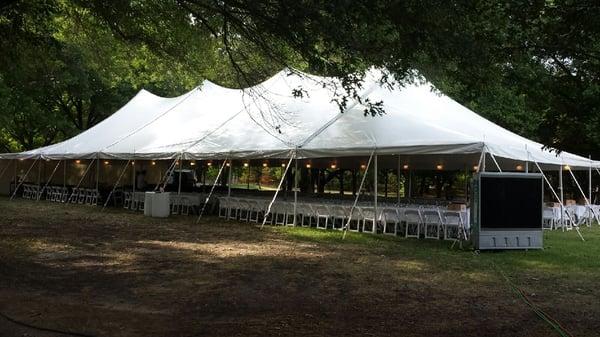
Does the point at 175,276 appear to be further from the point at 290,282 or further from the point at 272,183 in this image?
the point at 272,183

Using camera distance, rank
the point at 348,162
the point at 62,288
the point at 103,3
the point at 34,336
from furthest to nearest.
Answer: the point at 348,162, the point at 103,3, the point at 62,288, the point at 34,336

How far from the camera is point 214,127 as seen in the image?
1695 centimetres

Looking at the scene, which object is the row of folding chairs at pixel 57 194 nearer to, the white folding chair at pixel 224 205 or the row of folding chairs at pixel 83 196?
the row of folding chairs at pixel 83 196

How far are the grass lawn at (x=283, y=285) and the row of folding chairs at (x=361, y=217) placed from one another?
46 centimetres

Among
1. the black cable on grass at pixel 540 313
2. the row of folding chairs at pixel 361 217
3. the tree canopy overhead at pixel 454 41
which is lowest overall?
the black cable on grass at pixel 540 313

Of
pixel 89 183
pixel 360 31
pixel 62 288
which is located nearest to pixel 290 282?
pixel 62 288

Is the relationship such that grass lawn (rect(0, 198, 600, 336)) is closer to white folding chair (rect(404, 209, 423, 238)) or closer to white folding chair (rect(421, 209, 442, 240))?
white folding chair (rect(421, 209, 442, 240))

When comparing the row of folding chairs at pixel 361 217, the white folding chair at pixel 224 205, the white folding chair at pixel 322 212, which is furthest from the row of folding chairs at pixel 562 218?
the white folding chair at pixel 224 205

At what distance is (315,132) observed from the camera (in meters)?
13.9

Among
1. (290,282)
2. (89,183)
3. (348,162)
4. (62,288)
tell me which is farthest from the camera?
(89,183)

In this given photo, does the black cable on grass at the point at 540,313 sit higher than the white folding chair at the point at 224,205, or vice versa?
the white folding chair at the point at 224,205

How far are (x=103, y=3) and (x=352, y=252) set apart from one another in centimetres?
581

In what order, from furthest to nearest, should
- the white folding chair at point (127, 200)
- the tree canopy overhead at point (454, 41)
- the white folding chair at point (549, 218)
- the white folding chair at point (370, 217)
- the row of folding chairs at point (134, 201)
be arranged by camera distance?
the white folding chair at point (127, 200), the row of folding chairs at point (134, 201), the white folding chair at point (549, 218), the white folding chair at point (370, 217), the tree canopy overhead at point (454, 41)

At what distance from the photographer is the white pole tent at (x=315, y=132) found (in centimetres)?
1226
